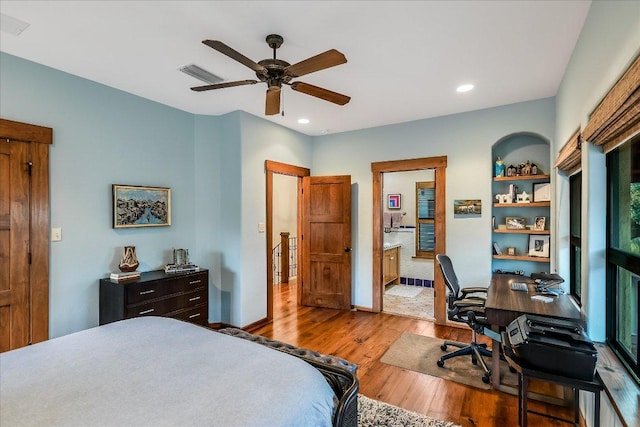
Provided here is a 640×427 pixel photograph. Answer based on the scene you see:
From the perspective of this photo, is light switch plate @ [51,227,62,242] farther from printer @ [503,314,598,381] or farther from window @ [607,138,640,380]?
window @ [607,138,640,380]

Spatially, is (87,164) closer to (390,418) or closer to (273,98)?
(273,98)

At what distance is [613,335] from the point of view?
1807mm

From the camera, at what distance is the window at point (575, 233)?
9.09 feet

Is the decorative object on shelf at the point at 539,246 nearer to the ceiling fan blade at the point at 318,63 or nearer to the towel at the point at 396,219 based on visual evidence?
the towel at the point at 396,219

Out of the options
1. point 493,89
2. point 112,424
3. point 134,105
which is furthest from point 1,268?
point 493,89

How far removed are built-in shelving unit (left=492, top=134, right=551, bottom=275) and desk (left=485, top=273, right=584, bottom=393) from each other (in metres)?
1.04

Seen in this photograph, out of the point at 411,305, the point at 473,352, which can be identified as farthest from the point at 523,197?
the point at 411,305

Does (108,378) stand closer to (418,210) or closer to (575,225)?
(575,225)

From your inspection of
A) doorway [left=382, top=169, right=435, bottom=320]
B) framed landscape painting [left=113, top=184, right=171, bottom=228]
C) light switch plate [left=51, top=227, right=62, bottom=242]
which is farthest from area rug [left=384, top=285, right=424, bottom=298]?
light switch plate [left=51, top=227, right=62, bottom=242]

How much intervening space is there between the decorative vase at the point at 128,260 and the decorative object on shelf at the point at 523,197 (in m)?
4.44

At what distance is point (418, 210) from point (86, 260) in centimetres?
549

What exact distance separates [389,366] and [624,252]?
2108 mm

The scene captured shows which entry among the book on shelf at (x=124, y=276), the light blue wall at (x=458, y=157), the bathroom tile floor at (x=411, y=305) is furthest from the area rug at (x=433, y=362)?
the book on shelf at (x=124, y=276)

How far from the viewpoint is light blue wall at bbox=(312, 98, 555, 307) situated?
3.83m
